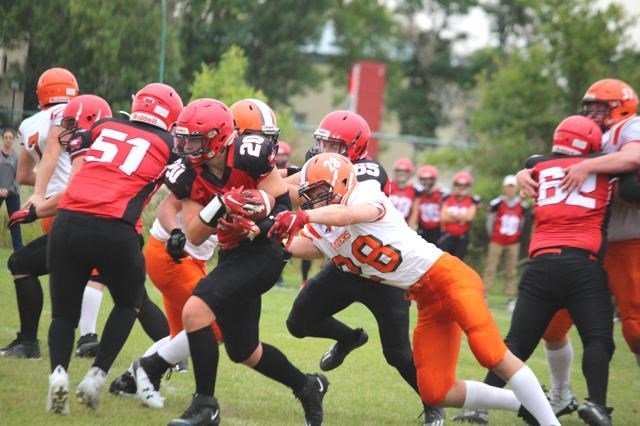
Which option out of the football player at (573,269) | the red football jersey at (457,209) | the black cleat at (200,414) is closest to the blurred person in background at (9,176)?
the black cleat at (200,414)

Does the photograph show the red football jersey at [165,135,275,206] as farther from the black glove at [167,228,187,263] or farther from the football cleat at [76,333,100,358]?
the football cleat at [76,333,100,358]

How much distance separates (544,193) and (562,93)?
12710 millimetres

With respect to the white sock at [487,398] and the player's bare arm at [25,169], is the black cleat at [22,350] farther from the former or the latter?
the white sock at [487,398]

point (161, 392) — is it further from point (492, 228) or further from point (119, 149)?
point (492, 228)

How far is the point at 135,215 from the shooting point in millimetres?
5102

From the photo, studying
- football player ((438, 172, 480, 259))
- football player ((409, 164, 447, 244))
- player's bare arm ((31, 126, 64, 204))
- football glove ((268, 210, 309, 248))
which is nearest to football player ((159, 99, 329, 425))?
football glove ((268, 210, 309, 248))

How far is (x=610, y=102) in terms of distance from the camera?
5.94 metres

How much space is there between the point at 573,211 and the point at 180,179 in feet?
7.53

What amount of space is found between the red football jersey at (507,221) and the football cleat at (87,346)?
27.0ft

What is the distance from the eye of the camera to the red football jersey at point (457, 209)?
13.6 m

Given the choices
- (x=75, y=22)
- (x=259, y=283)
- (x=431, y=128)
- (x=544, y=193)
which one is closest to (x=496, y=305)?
(x=75, y=22)

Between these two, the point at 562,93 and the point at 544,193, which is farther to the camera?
the point at 562,93

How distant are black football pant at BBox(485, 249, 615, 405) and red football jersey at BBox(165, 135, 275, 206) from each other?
177 cm

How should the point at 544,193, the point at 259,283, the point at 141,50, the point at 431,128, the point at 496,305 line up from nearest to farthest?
the point at 259,283 → the point at 544,193 → the point at 141,50 → the point at 496,305 → the point at 431,128
